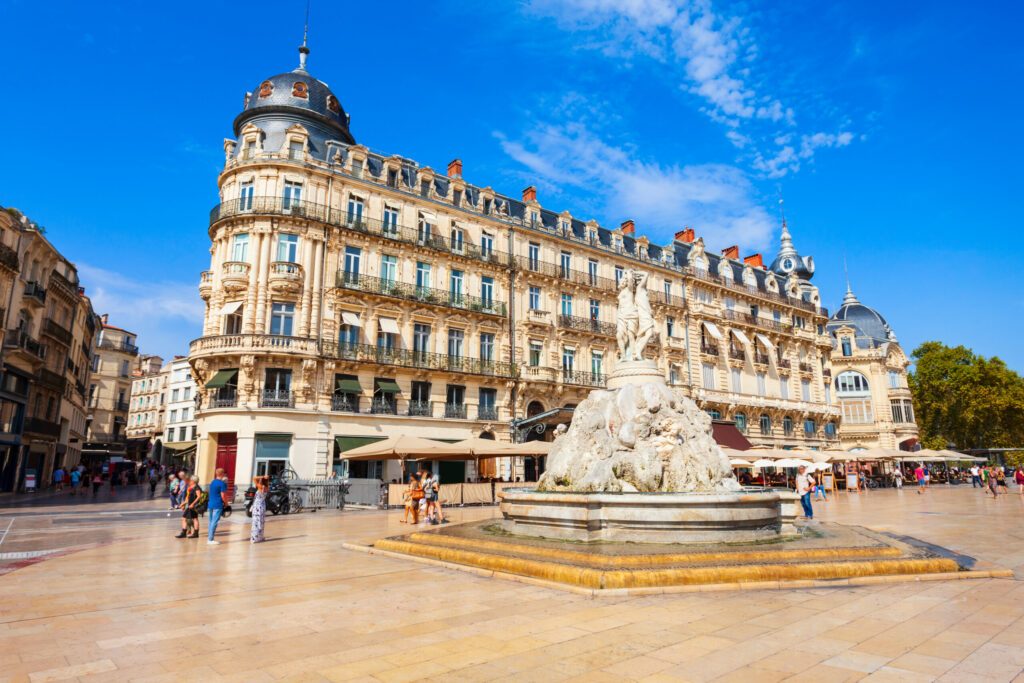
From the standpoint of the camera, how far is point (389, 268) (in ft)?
99.4

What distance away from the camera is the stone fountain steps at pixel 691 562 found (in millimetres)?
7160

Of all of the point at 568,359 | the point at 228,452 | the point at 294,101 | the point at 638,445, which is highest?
the point at 294,101

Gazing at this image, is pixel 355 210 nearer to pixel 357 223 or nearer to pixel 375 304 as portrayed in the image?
pixel 357 223

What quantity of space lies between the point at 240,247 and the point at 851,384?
49766mm

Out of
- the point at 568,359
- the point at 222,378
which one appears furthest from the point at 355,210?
the point at 568,359

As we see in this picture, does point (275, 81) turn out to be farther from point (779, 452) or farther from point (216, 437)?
point (779, 452)

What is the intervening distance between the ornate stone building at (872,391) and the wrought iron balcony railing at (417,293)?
3568 cm

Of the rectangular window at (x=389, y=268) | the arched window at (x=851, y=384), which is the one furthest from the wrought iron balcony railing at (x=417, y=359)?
the arched window at (x=851, y=384)

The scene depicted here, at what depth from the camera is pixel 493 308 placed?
3278cm

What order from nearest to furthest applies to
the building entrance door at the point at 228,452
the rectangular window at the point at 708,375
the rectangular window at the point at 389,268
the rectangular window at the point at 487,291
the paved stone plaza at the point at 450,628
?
the paved stone plaza at the point at 450,628
the building entrance door at the point at 228,452
the rectangular window at the point at 389,268
the rectangular window at the point at 487,291
the rectangular window at the point at 708,375

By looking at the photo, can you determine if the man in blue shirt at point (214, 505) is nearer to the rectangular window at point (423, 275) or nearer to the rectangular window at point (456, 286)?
the rectangular window at point (423, 275)

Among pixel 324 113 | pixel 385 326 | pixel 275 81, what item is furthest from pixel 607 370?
pixel 275 81

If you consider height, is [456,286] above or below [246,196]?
below

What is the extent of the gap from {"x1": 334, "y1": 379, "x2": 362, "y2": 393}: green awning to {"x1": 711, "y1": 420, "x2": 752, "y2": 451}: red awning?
1892 centimetres
